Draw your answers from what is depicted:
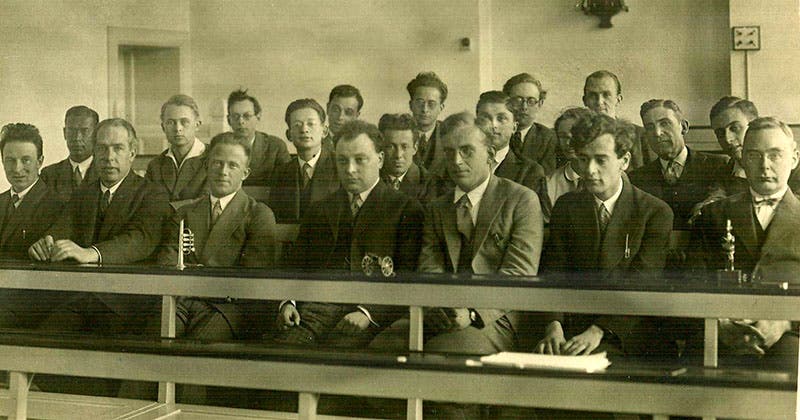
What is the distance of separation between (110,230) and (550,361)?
128cm

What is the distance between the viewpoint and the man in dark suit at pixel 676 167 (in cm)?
192

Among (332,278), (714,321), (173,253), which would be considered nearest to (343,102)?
(332,278)

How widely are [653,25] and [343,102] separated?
75cm

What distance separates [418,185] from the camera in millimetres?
2191

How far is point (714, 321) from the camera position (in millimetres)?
1851

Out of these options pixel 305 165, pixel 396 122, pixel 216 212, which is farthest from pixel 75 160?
pixel 396 122

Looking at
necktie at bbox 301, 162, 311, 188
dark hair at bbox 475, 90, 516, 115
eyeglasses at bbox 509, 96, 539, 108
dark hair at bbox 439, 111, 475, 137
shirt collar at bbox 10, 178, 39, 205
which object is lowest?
shirt collar at bbox 10, 178, 39, 205

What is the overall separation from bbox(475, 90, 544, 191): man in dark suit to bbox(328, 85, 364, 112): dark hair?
304mm

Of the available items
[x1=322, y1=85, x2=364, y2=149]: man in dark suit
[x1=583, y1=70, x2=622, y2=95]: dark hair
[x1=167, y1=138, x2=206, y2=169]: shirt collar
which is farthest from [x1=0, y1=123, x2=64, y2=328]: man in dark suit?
[x1=583, y1=70, x2=622, y2=95]: dark hair

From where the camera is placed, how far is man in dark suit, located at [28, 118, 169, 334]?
2438mm

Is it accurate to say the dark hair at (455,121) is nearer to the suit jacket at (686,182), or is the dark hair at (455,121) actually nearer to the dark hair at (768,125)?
the suit jacket at (686,182)

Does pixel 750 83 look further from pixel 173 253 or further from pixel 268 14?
pixel 173 253

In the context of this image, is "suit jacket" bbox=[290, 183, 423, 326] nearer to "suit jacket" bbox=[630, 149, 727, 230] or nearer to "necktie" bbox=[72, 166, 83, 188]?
"suit jacket" bbox=[630, 149, 727, 230]

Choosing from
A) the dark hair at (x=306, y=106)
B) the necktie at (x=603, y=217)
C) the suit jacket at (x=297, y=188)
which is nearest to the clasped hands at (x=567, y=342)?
the necktie at (x=603, y=217)
